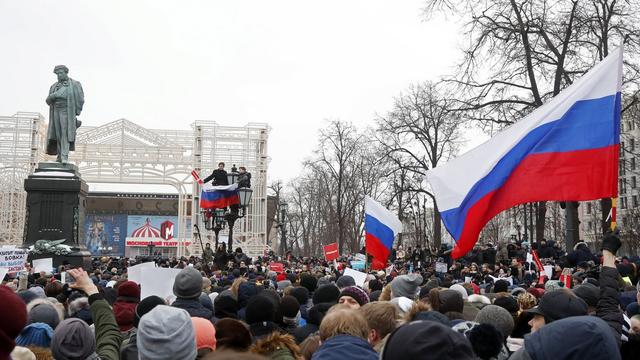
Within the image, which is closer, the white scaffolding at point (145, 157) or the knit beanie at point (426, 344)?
the knit beanie at point (426, 344)

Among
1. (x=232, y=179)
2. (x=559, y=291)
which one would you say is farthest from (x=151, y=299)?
(x=232, y=179)

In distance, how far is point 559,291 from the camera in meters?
4.31

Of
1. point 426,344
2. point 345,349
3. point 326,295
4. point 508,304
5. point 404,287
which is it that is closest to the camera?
point 426,344

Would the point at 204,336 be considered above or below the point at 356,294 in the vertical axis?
below

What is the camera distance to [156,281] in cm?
718

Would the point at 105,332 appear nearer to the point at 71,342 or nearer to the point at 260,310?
the point at 71,342

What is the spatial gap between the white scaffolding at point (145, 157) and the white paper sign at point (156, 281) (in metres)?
29.7

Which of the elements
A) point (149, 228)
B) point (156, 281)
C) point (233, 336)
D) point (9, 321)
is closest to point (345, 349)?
point (233, 336)

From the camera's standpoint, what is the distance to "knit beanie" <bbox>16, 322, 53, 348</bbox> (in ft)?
14.5

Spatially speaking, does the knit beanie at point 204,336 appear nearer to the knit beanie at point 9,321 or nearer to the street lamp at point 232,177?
the knit beanie at point 9,321

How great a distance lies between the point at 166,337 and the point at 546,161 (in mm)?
5039

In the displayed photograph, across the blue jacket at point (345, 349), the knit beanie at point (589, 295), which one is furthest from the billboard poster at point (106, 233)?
the blue jacket at point (345, 349)

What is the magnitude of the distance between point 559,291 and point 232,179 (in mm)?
14147

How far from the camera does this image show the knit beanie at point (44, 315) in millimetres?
5312
